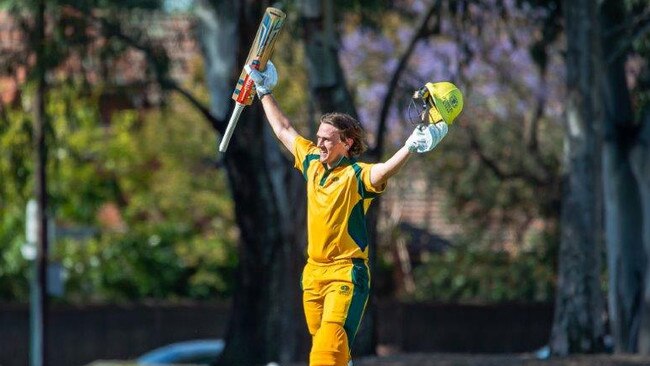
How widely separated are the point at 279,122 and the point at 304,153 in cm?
37

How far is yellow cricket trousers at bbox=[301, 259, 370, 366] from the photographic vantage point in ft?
29.9

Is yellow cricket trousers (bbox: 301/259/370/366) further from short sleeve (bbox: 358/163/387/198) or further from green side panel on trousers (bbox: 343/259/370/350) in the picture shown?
short sleeve (bbox: 358/163/387/198)

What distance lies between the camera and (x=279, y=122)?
9.98m

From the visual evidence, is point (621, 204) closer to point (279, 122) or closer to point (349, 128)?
point (279, 122)

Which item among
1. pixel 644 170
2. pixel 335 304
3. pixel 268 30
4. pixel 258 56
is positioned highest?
pixel 268 30

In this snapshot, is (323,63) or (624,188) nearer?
(323,63)

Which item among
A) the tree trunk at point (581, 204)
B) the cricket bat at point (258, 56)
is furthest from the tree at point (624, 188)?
the cricket bat at point (258, 56)

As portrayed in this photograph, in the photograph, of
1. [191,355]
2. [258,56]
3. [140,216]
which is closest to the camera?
[258,56]

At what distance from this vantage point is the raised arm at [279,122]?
9.89 m

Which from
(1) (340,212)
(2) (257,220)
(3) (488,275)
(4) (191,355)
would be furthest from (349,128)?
(3) (488,275)

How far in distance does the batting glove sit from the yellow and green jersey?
2.50 feet

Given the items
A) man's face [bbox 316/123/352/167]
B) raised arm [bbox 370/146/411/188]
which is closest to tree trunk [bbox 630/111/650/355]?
man's face [bbox 316/123/352/167]

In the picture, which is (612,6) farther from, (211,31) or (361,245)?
(361,245)

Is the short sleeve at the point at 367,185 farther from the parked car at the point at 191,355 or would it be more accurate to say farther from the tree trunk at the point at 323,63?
the parked car at the point at 191,355
